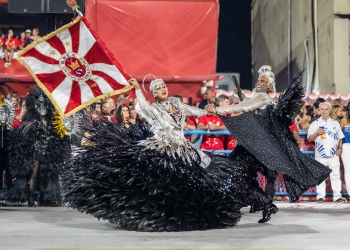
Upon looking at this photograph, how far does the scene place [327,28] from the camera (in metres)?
23.9

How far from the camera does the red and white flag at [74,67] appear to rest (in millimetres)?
11125

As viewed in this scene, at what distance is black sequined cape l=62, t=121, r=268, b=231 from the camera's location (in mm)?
9609

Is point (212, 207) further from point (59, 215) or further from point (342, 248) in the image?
point (59, 215)

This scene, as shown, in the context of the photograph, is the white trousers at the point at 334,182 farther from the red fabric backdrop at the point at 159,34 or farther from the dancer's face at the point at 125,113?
the red fabric backdrop at the point at 159,34

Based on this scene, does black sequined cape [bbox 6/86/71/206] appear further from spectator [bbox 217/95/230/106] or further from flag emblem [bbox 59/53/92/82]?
spectator [bbox 217/95/230/106]

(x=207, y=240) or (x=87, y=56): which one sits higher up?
(x=87, y=56)

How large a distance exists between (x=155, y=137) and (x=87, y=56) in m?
1.96

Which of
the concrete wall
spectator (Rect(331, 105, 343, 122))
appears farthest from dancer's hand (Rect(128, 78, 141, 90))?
the concrete wall

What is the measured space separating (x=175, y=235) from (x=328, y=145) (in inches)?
226

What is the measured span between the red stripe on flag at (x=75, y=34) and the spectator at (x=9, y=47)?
1123 centimetres

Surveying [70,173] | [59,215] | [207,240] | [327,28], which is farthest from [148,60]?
[207,240]

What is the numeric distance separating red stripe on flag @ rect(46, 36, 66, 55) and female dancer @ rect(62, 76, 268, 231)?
159 centimetres

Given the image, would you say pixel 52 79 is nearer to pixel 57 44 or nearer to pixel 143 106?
pixel 57 44

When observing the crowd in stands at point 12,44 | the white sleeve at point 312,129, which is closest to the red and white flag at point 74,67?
the white sleeve at point 312,129
